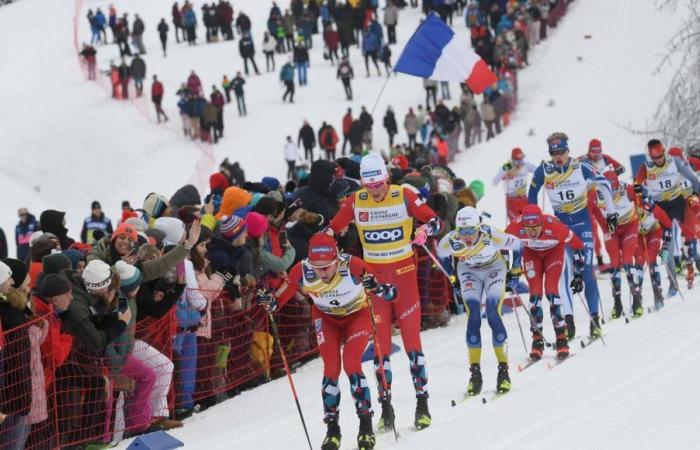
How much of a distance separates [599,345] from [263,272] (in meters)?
3.63

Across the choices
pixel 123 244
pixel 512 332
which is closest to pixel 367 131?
pixel 512 332

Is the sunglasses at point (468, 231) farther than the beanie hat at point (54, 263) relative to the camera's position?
Yes

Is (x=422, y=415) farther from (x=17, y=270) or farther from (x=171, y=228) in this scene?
(x=17, y=270)

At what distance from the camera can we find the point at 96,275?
943cm

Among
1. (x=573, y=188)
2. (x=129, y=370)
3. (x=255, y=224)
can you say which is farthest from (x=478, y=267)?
(x=129, y=370)

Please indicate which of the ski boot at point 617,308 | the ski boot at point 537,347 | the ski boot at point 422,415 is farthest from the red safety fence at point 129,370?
the ski boot at point 617,308

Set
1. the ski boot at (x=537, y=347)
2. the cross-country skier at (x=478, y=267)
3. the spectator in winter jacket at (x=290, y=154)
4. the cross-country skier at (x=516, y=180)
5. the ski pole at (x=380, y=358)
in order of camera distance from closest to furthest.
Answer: the ski pole at (x=380, y=358), the cross-country skier at (x=478, y=267), the ski boot at (x=537, y=347), the cross-country skier at (x=516, y=180), the spectator in winter jacket at (x=290, y=154)

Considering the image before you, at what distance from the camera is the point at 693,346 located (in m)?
11.1

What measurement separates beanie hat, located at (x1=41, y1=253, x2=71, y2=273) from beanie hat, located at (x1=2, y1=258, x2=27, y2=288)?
0.51 m

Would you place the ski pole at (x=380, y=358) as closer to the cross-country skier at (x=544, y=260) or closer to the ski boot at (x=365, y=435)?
the ski boot at (x=365, y=435)

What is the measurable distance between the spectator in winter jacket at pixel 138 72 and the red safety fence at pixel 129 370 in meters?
21.6

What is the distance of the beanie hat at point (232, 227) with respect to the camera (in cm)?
1152

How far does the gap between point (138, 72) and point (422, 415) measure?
25.5 m

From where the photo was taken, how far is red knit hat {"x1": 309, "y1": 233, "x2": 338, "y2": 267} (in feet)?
29.3
